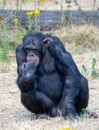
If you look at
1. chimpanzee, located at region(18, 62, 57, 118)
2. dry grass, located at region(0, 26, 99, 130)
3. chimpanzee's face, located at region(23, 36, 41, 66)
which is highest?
chimpanzee's face, located at region(23, 36, 41, 66)

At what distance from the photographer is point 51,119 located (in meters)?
7.21

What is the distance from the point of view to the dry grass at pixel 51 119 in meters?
6.69

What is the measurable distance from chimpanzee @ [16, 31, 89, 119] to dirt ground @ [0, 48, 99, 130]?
0.21 m

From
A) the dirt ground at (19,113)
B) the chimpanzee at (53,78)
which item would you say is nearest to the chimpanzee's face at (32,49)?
the chimpanzee at (53,78)

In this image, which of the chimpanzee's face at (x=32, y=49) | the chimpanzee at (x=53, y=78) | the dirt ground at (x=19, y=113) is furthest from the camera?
the chimpanzee at (x=53, y=78)

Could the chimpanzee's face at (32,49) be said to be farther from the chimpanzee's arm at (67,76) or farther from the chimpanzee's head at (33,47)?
the chimpanzee's arm at (67,76)

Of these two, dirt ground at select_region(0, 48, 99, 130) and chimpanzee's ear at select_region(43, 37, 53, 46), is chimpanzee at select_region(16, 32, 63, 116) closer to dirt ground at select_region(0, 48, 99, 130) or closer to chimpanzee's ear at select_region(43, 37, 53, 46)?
chimpanzee's ear at select_region(43, 37, 53, 46)

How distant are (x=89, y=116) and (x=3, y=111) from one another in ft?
3.56

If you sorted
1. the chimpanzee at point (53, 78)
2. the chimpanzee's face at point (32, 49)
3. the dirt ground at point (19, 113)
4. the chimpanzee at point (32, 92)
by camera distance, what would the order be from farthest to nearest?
the chimpanzee at point (53, 78) < the chimpanzee's face at point (32, 49) < the chimpanzee at point (32, 92) < the dirt ground at point (19, 113)

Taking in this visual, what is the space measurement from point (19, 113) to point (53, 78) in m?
0.64

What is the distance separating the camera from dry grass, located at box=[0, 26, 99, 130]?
6.69 m

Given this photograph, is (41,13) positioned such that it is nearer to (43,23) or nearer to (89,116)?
(43,23)

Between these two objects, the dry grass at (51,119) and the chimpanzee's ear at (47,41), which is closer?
the dry grass at (51,119)

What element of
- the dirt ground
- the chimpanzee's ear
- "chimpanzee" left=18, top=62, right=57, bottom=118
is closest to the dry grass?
the dirt ground
